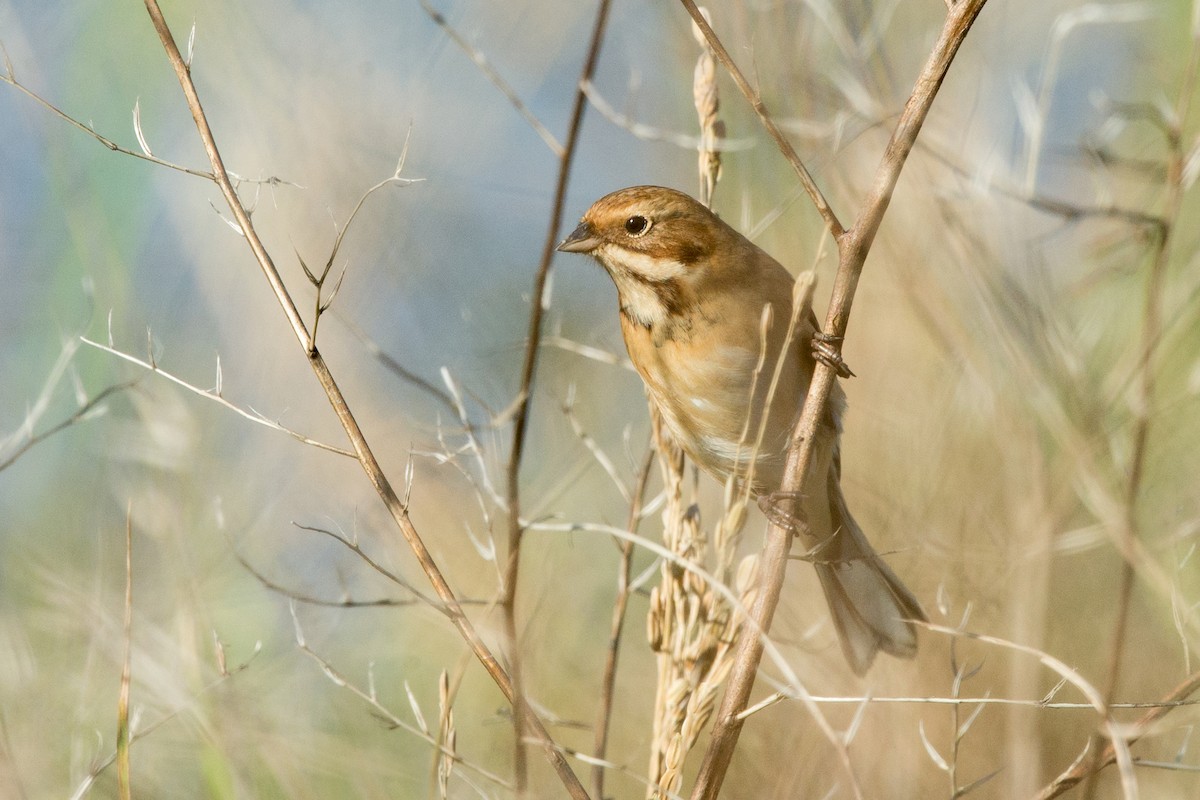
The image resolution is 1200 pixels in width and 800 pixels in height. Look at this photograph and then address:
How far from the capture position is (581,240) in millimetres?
2936

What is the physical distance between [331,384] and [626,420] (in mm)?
2628

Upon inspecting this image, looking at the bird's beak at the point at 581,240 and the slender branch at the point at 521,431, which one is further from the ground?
the bird's beak at the point at 581,240

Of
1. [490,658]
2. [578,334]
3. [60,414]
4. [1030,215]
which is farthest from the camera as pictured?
[578,334]

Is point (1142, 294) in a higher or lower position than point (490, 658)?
higher

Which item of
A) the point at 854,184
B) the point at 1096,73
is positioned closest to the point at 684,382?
the point at 854,184

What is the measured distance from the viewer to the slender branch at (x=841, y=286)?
1.66 metres

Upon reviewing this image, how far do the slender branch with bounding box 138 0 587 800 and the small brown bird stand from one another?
119 cm

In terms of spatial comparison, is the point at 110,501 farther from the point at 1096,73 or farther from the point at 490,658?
the point at 1096,73

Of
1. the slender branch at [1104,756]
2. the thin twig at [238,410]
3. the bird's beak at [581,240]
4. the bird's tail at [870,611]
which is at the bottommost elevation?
the slender branch at [1104,756]

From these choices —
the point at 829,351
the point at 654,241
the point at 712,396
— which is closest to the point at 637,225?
the point at 654,241

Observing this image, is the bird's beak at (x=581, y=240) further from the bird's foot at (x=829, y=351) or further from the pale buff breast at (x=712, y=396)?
the bird's foot at (x=829, y=351)

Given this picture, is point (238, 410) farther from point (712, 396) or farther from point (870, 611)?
point (870, 611)

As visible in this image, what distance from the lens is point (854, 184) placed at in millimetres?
3600

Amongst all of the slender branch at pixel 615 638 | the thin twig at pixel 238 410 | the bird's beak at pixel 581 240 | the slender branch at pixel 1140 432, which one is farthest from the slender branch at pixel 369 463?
the bird's beak at pixel 581 240
